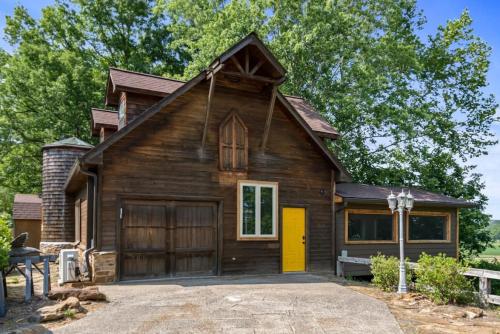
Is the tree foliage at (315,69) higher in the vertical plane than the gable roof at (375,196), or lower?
higher

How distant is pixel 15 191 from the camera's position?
2855 cm

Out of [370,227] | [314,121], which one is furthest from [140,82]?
[370,227]

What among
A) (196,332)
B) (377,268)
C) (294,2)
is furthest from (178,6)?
(196,332)

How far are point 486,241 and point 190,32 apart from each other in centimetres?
2170

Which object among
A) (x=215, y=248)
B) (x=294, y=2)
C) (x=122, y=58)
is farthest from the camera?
(x=122, y=58)

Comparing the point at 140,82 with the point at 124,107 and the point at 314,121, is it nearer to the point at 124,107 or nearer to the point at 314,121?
the point at 124,107

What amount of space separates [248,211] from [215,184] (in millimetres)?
1310

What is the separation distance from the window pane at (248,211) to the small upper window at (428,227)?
6641 mm

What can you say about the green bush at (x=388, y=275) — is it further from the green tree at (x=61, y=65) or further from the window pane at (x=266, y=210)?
the green tree at (x=61, y=65)

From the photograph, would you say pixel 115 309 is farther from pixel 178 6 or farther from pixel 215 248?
pixel 178 6

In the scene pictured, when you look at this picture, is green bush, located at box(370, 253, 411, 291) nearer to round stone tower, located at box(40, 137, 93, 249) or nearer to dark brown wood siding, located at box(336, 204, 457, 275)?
dark brown wood siding, located at box(336, 204, 457, 275)

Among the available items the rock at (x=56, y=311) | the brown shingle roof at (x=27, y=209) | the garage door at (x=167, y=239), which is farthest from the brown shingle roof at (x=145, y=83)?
the brown shingle roof at (x=27, y=209)

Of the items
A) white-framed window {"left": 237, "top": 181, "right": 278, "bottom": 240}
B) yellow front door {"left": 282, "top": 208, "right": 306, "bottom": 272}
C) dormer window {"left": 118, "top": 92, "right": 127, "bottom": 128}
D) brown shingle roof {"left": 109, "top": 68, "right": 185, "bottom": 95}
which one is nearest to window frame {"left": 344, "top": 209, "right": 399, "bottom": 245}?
yellow front door {"left": 282, "top": 208, "right": 306, "bottom": 272}

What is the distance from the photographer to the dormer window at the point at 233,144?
12.2m
